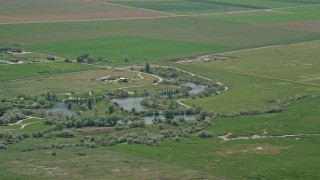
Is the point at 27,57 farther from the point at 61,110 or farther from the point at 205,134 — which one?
the point at 205,134

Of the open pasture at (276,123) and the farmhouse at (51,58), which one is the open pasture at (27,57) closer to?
the farmhouse at (51,58)

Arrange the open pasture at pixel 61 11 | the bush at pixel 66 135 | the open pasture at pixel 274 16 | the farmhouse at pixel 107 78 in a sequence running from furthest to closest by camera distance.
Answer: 1. the open pasture at pixel 274 16
2. the open pasture at pixel 61 11
3. the farmhouse at pixel 107 78
4. the bush at pixel 66 135

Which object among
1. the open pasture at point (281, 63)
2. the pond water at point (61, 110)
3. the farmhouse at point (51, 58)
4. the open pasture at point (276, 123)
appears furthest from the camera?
the farmhouse at point (51, 58)

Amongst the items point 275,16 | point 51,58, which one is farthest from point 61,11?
point 51,58

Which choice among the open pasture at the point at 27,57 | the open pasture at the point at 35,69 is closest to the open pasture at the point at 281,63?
the open pasture at the point at 35,69

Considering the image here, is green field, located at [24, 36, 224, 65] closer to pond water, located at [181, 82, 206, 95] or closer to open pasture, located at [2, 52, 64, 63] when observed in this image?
open pasture, located at [2, 52, 64, 63]

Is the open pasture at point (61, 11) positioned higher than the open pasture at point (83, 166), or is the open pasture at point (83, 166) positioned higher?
the open pasture at point (83, 166)

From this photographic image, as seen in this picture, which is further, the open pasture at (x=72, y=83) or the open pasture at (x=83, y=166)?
the open pasture at (x=72, y=83)

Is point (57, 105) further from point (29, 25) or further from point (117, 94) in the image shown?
point (29, 25)

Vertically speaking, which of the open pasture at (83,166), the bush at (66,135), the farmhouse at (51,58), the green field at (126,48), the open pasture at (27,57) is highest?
the open pasture at (83,166)
